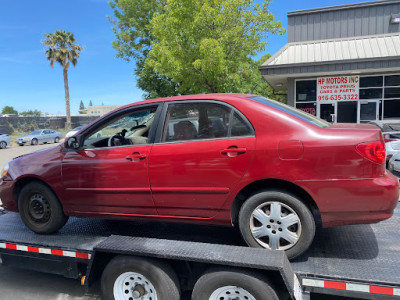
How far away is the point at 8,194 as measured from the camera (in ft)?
12.6

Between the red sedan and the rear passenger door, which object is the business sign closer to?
the red sedan

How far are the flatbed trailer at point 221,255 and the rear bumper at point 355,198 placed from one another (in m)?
0.39

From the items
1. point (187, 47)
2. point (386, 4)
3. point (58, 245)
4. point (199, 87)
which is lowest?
point (58, 245)

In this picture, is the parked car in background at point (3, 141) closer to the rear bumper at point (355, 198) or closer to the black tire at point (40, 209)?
the black tire at point (40, 209)

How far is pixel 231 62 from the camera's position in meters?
12.6

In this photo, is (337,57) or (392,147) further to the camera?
(337,57)

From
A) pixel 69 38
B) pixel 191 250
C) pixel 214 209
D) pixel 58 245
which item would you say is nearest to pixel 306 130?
pixel 214 209

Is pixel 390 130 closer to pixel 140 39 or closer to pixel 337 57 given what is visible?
pixel 337 57

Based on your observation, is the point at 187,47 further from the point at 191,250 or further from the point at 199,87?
the point at 191,250

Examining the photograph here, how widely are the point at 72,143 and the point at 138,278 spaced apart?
161 centimetres

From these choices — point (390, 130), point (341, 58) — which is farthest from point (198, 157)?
point (341, 58)

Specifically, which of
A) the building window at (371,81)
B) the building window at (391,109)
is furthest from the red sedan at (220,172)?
the building window at (391,109)

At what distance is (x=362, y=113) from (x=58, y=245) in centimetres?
1534

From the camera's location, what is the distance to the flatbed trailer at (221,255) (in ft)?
8.05
